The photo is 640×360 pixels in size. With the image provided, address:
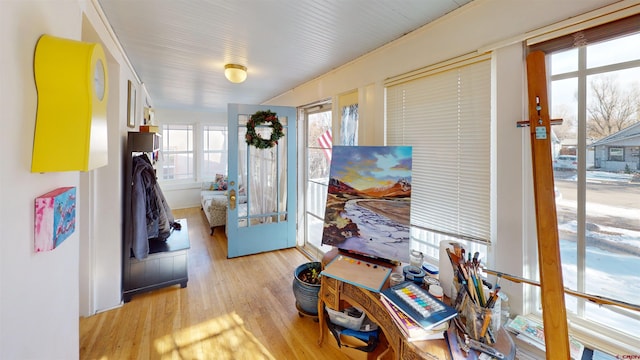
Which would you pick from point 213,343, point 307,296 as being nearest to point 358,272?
point 307,296

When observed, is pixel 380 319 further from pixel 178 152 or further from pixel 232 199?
pixel 178 152

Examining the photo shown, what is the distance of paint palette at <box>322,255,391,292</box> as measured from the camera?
62.5 inches

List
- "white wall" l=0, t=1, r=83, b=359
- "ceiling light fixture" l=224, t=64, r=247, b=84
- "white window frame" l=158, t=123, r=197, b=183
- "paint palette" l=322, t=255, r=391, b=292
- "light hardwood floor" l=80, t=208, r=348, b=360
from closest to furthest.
Answer: 1. "white wall" l=0, t=1, r=83, b=359
2. "paint palette" l=322, t=255, r=391, b=292
3. "light hardwood floor" l=80, t=208, r=348, b=360
4. "ceiling light fixture" l=224, t=64, r=247, b=84
5. "white window frame" l=158, t=123, r=197, b=183

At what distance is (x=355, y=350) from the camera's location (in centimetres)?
183

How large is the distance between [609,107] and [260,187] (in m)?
3.37

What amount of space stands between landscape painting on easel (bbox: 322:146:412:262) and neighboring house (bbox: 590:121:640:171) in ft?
3.01

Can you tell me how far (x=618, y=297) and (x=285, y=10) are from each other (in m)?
2.37

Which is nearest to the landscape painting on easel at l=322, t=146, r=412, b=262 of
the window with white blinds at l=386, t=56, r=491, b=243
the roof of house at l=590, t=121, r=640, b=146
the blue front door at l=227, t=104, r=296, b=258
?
the window with white blinds at l=386, t=56, r=491, b=243

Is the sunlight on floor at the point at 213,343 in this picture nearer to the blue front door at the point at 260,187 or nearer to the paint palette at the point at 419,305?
the paint palette at the point at 419,305

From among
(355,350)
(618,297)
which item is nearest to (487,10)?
(618,297)

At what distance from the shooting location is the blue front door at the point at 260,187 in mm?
3453

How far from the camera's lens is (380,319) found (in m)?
1.45

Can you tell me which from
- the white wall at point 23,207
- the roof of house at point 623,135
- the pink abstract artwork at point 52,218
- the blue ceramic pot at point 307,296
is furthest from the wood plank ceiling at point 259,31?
the blue ceramic pot at point 307,296

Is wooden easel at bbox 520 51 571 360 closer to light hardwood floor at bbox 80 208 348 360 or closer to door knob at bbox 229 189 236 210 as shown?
light hardwood floor at bbox 80 208 348 360
